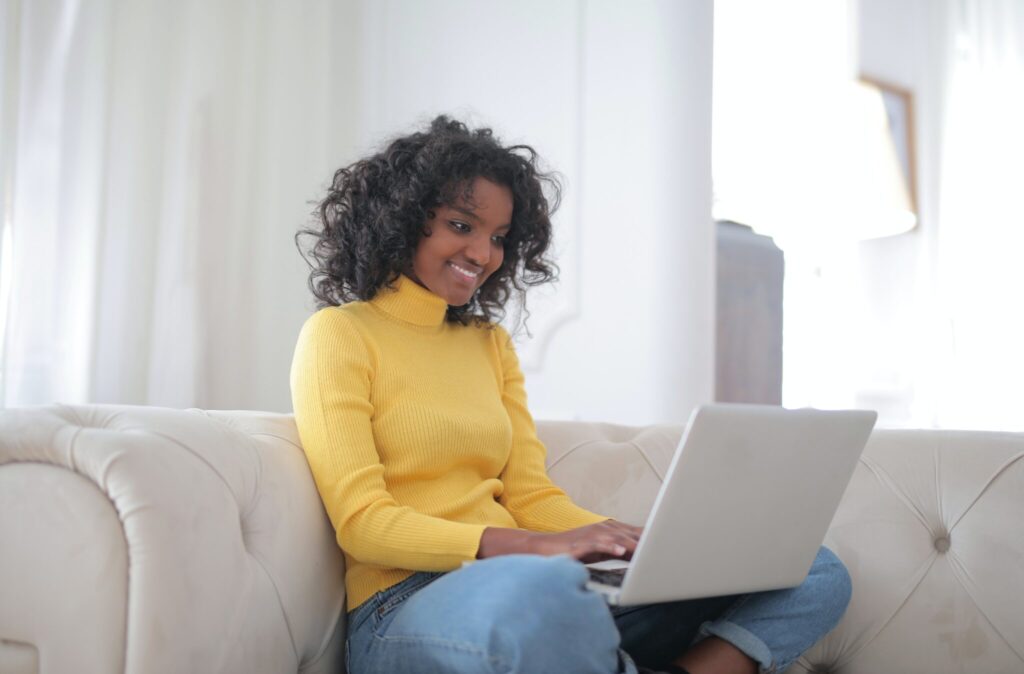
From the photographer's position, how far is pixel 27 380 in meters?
1.76

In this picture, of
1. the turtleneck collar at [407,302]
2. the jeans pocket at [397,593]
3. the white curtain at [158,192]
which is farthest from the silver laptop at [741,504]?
the white curtain at [158,192]

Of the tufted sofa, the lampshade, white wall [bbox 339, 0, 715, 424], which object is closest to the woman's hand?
the tufted sofa

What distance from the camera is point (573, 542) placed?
1.13 metres

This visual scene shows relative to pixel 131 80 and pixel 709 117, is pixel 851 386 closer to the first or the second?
pixel 709 117

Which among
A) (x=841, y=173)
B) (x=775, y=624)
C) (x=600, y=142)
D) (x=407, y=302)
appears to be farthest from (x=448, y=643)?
(x=841, y=173)

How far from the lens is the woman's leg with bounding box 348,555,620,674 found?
95 centimetres

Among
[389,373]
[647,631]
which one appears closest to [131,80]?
[389,373]

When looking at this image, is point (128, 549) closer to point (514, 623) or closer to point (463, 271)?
point (514, 623)

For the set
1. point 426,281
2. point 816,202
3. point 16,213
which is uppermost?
point 816,202

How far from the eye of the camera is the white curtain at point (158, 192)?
1775 mm

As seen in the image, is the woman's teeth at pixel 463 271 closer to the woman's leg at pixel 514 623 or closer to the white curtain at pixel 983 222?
the woman's leg at pixel 514 623

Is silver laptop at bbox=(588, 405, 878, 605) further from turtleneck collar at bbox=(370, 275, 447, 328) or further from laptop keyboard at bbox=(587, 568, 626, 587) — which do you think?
turtleneck collar at bbox=(370, 275, 447, 328)

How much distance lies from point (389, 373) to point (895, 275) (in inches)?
98.1

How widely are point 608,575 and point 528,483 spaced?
0.44 metres
